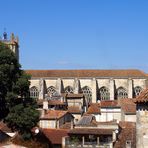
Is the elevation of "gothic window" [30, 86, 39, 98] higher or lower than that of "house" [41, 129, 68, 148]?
higher

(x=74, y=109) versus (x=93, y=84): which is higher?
(x=93, y=84)

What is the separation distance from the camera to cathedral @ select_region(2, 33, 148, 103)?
354ft

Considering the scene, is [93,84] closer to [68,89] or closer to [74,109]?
[68,89]

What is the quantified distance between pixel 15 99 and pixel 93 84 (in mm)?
66047

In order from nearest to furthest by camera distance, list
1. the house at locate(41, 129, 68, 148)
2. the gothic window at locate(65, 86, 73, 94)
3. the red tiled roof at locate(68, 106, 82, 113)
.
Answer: the house at locate(41, 129, 68, 148) < the red tiled roof at locate(68, 106, 82, 113) < the gothic window at locate(65, 86, 73, 94)

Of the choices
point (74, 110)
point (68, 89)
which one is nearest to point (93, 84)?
point (68, 89)

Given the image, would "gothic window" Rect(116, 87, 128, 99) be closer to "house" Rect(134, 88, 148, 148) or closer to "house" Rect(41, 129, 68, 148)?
"house" Rect(41, 129, 68, 148)

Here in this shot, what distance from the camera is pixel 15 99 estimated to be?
43.2 m

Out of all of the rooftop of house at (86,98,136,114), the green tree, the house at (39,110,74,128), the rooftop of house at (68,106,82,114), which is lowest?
the rooftop of house at (68,106,82,114)

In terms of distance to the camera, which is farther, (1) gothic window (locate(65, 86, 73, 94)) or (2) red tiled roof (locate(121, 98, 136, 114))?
(1) gothic window (locate(65, 86, 73, 94))

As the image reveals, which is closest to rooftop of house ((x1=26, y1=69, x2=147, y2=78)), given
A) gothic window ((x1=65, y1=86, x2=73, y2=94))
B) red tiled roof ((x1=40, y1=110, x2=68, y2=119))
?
gothic window ((x1=65, y1=86, x2=73, y2=94))

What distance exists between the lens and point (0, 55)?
4425 cm

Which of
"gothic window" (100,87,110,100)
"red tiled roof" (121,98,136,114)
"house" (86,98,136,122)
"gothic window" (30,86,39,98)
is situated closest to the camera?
"red tiled roof" (121,98,136,114)

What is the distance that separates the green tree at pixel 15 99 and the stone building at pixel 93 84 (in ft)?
204
